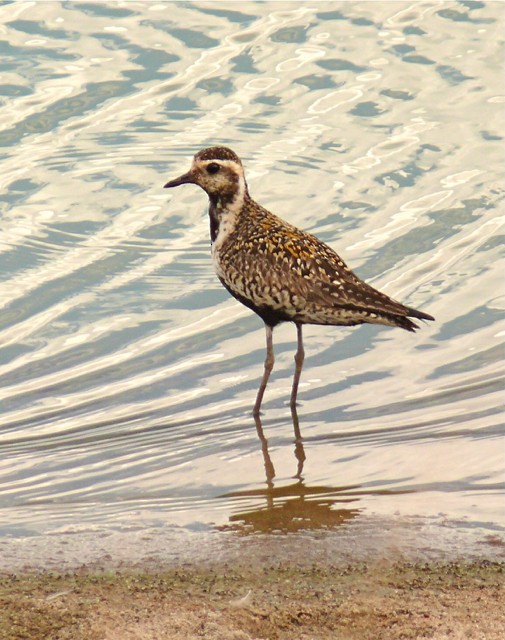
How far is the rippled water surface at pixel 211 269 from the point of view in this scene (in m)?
8.23

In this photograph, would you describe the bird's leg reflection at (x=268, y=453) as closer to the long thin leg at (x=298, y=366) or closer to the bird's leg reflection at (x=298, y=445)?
the bird's leg reflection at (x=298, y=445)

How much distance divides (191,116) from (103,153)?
4.33ft

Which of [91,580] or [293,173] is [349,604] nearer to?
[91,580]

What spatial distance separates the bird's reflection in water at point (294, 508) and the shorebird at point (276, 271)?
1475 mm

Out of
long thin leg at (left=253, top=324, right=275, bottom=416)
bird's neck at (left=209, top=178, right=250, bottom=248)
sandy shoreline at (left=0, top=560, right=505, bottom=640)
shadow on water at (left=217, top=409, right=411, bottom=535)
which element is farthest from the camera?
bird's neck at (left=209, top=178, right=250, bottom=248)

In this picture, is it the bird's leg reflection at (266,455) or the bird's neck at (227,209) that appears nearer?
the bird's leg reflection at (266,455)

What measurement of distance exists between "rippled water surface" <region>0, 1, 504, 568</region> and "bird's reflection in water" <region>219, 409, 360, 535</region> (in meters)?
0.03

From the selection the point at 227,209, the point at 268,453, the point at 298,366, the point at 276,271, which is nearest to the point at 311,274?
the point at 276,271

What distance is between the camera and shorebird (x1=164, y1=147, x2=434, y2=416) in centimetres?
944

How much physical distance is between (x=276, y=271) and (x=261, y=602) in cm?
410

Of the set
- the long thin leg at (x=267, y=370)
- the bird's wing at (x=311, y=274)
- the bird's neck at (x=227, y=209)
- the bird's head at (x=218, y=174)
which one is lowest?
the long thin leg at (x=267, y=370)

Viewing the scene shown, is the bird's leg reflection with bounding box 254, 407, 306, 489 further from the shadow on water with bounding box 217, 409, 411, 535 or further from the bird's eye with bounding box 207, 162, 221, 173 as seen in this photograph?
the bird's eye with bounding box 207, 162, 221, 173

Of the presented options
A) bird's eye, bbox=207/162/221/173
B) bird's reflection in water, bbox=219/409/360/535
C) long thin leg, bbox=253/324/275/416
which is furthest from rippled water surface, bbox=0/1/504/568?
bird's eye, bbox=207/162/221/173

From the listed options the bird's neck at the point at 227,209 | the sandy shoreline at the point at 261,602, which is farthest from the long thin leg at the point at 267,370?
the sandy shoreline at the point at 261,602
